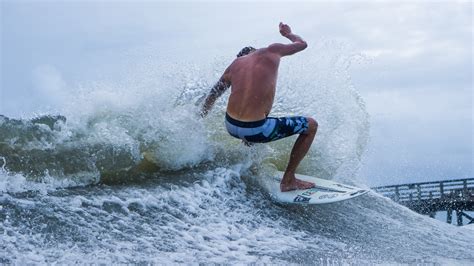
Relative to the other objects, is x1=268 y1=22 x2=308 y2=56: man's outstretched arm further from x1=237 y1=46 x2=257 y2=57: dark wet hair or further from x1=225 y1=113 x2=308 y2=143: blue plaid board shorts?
x1=225 y1=113 x2=308 y2=143: blue plaid board shorts

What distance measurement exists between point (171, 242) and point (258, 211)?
1436 millimetres

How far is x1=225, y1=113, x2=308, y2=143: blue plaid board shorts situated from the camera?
240 inches

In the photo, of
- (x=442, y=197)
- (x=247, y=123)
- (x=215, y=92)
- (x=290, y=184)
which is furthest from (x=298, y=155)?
(x=442, y=197)

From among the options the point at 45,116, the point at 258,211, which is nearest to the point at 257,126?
the point at 258,211

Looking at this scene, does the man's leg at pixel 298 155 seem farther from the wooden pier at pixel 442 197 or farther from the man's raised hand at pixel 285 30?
the wooden pier at pixel 442 197

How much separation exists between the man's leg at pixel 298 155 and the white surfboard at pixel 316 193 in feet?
0.21

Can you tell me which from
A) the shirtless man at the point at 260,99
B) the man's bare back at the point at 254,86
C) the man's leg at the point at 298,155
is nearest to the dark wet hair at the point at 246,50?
the shirtless man at the point at 260,99

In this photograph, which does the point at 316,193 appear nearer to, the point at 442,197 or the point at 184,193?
the point at 184,193

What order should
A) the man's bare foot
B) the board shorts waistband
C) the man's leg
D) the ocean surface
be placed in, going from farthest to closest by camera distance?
the man's bare foot
the man's leg
the board shorts waistband
the ocean surface

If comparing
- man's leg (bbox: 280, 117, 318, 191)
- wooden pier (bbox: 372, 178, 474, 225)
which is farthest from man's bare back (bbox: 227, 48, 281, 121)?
wooden pier (bbox: 372, 178, 474, 225)

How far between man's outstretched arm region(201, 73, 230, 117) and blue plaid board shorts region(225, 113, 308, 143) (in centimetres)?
40

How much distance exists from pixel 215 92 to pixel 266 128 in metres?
0.78

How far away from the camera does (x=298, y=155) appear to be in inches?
253

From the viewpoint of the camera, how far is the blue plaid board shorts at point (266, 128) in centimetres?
610
